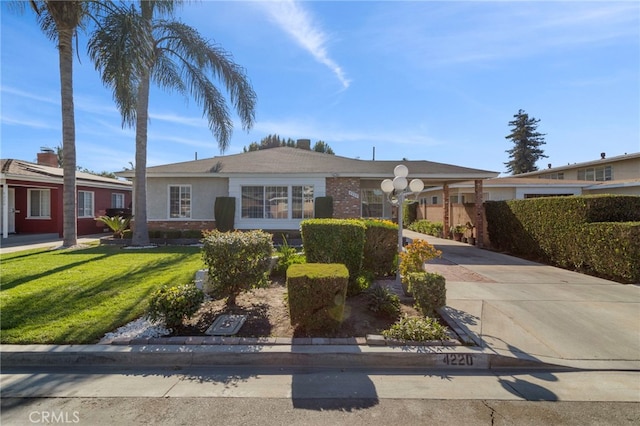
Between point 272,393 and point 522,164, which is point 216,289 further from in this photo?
point 522,164

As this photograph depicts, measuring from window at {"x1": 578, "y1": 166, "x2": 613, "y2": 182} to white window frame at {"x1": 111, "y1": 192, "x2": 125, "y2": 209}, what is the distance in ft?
112

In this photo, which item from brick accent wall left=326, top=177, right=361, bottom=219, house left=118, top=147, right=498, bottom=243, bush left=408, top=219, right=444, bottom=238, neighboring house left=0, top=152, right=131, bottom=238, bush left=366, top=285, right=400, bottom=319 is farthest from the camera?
bush left=408, top=219, right=444, bottom=238

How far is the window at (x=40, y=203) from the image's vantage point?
1645 centimetres

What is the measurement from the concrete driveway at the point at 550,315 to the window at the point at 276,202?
6987 millimetres

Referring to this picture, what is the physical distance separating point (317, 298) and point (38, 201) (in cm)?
1932

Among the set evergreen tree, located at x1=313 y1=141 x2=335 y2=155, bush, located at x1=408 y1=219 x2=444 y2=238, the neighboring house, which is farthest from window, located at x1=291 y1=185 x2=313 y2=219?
evergreen tree, located at x1=313 y1=141 x2=335 y2=155

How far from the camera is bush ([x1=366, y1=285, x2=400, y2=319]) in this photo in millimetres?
4951

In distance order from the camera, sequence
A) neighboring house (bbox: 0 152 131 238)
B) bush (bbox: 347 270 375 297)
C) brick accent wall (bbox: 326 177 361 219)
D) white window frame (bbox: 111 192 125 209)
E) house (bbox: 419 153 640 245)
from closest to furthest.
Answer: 1. bush (bbox: 347 270 375 297)
2. brick accent wall (bbox: 326 177 361 219)
3. neighboring house (bbox: 0 152 131 238)
4. house (bbox: 419 153 640 245)
5. white window frame (bbox: 111 192 125 209)

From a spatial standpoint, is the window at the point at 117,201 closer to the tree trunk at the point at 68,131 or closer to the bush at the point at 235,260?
the tree trunk at the point at 68,131

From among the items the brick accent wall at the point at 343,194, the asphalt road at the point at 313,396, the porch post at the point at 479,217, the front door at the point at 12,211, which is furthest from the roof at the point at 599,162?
the front door at the point at 12,211

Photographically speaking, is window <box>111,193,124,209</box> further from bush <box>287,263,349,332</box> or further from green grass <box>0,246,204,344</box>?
bush <box>287,263,349,332</box>

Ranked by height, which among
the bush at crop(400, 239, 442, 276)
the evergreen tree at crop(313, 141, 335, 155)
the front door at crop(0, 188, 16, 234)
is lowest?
the bush at crop(400, 239, 442, 276)

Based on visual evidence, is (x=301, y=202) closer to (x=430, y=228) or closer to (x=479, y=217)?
(x=479, y=217)

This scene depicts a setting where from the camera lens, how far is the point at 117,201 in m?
20.6
